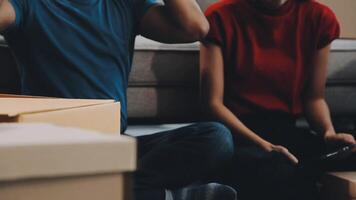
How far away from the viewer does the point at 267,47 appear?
1357 millimetres

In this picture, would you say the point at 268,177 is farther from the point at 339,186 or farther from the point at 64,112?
the point at 64,112

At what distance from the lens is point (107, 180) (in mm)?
373

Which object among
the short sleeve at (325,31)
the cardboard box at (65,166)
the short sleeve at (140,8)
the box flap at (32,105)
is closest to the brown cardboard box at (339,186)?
the short sleeve at (325,31)

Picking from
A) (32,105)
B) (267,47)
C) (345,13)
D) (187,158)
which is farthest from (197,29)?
(345,13)

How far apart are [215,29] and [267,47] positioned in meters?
0.13

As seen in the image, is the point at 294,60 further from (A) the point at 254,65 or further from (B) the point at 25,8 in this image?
(B) the point at 25,8

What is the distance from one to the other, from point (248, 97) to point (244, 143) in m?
0.13

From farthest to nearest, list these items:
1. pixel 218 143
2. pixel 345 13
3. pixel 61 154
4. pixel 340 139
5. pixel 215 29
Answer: pixel 345 13 < pixel 215 29 < pixel 340 139 < pixel 218 143 < pixel 61 154

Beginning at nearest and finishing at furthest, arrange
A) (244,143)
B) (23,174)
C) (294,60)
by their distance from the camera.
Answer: (23,174), (244,143), (294,60)

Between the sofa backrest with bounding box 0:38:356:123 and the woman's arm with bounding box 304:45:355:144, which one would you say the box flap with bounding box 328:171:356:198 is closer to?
the woman's arm with bounding box 304:45:355:144

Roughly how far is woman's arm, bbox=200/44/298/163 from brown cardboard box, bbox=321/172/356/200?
185mm

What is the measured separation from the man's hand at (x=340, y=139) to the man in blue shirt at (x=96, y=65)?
25 centimetres

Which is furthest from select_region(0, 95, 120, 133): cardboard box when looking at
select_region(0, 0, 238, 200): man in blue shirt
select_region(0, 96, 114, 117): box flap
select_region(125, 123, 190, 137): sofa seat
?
select_region(125, 123, 190, 137): sofa seat

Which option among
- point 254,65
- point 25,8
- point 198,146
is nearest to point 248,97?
point 254,65
